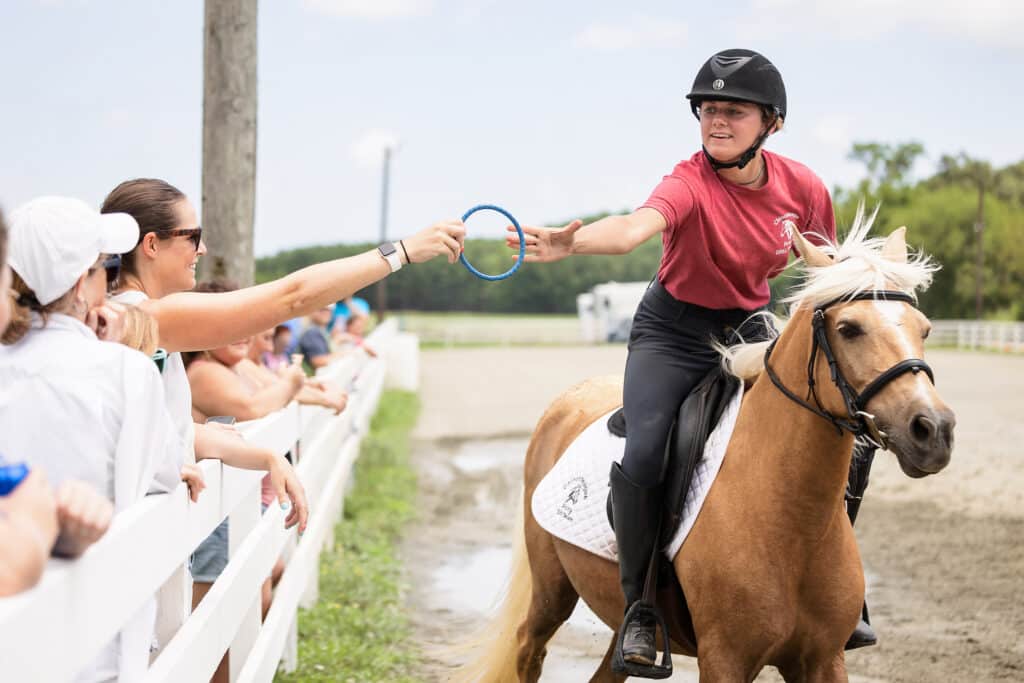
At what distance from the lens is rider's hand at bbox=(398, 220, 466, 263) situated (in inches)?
133

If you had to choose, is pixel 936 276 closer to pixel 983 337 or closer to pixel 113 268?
pixel 983 337

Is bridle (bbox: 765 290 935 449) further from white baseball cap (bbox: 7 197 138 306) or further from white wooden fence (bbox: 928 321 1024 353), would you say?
white wooden fence (bbox: 928 321 1024 353)

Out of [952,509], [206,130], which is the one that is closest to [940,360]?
[952,509]

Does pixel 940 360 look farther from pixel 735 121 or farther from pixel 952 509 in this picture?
pixel 735 121

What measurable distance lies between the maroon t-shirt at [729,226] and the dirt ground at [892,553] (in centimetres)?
244

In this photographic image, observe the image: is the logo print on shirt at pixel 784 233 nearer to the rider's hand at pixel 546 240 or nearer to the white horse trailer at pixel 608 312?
the rider's hand at pixel 546 240

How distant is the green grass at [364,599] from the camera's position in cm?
586

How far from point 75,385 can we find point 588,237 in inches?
76.4

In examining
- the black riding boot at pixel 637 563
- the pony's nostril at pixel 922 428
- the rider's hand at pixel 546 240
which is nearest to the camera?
the pony's nostril at pixel 922 428

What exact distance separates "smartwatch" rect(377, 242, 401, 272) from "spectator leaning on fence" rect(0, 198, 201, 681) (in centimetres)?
97

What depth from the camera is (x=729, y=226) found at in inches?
161

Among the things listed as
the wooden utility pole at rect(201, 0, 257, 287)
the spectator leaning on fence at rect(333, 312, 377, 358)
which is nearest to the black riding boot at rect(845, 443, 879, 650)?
the wooden utility pole at rect(201, 0, 257, 287)

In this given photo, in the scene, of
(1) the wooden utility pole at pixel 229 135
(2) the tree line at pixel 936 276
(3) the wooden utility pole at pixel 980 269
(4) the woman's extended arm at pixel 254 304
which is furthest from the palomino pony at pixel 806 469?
(3) the wooden utility pole at pixel 980 269

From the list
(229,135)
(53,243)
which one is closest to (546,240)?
(53,243)
